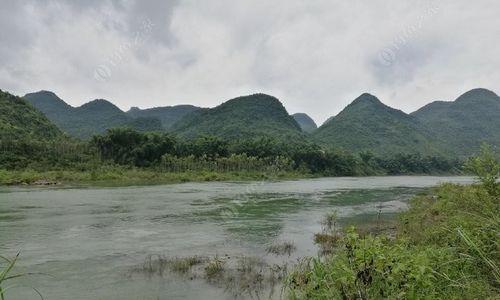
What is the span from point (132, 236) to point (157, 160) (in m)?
77.1

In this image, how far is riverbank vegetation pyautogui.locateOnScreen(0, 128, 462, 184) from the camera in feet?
235

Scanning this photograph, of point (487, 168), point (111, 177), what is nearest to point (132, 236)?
point (487, 168)

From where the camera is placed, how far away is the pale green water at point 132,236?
38.2ft

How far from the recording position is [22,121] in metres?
102

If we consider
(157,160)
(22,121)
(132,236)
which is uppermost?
(22,121)

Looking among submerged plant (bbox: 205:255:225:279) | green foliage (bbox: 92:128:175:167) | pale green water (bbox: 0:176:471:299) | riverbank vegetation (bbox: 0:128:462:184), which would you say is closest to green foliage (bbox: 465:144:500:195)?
pale green water (bbox: 0:176:471:299)

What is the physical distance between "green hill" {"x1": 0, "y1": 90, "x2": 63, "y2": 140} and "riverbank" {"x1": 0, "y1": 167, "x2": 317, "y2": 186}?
2573cm

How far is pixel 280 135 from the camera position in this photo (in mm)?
168250

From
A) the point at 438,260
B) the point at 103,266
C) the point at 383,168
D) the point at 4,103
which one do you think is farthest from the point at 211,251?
the point at 383,168

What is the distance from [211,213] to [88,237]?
1035cm

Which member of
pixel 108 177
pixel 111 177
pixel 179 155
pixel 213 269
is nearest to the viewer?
pixel 213 269

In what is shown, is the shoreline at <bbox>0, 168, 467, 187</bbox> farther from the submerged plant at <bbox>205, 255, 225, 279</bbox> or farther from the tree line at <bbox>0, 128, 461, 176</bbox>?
the submerged plant at <bbox>205, 255, 225, 279</bbox>

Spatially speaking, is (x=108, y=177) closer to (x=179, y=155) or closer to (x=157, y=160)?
(x=157, y=160)

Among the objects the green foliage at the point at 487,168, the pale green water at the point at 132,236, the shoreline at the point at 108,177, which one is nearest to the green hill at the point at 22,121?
the shoreline at the point at 108,177
